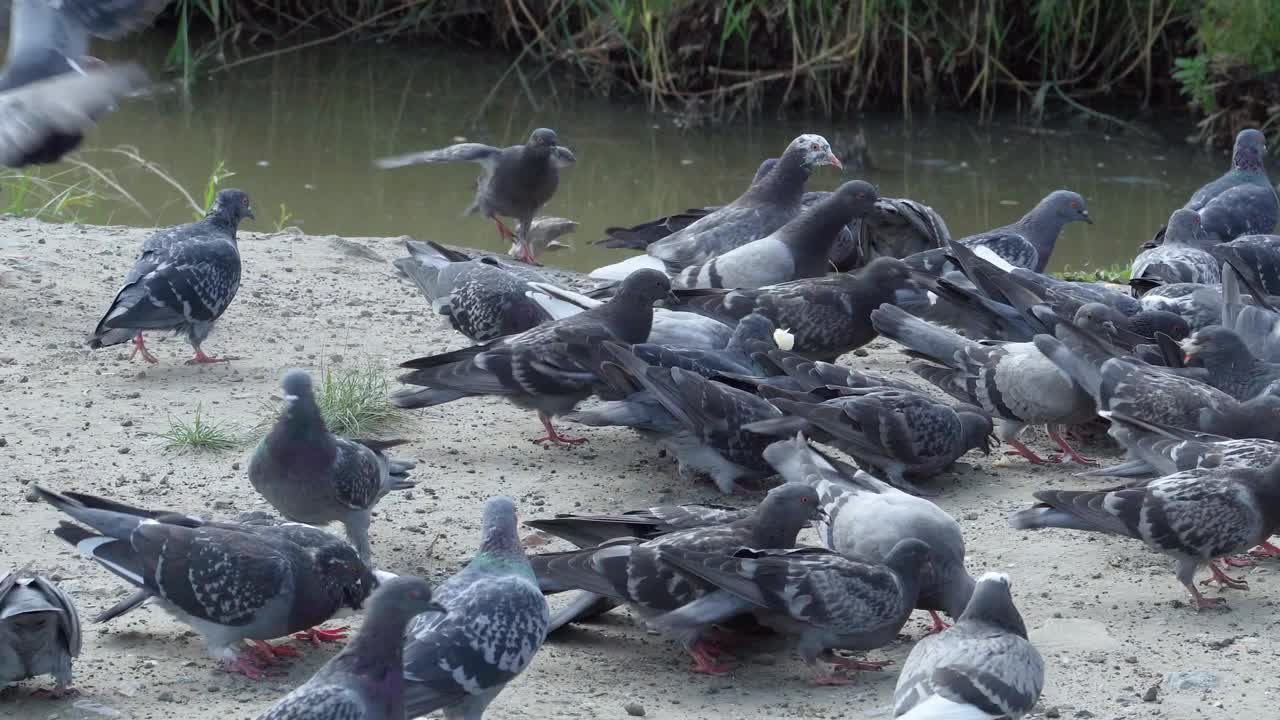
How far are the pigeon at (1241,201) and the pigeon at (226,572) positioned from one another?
571cm

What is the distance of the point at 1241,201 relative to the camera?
349 inches

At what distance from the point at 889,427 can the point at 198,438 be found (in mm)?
2479

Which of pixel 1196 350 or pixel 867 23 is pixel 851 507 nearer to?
pixel 1196 350

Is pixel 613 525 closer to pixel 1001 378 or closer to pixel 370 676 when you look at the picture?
pixel 370 676

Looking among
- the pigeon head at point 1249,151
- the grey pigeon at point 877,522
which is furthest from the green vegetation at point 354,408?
the pigeon head at point 1249,151

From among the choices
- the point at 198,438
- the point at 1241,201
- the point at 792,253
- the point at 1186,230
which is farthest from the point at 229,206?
the point at 1241,201

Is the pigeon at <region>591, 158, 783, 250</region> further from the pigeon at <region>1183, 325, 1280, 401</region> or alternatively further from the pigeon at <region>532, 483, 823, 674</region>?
the pigeon at <region>532, 483, 823, 674</region>

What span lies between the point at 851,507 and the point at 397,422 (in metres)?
2.06

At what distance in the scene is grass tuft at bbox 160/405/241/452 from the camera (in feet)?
18.6

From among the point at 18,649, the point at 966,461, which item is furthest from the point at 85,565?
the point at 966,461

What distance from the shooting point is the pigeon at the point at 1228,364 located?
6.08m

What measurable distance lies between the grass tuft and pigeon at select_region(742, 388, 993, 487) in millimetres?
1955

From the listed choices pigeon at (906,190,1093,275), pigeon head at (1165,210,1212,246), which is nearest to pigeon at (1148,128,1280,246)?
pigeon head at (1165,210,1212,246)

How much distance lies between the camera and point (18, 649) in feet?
12.8
